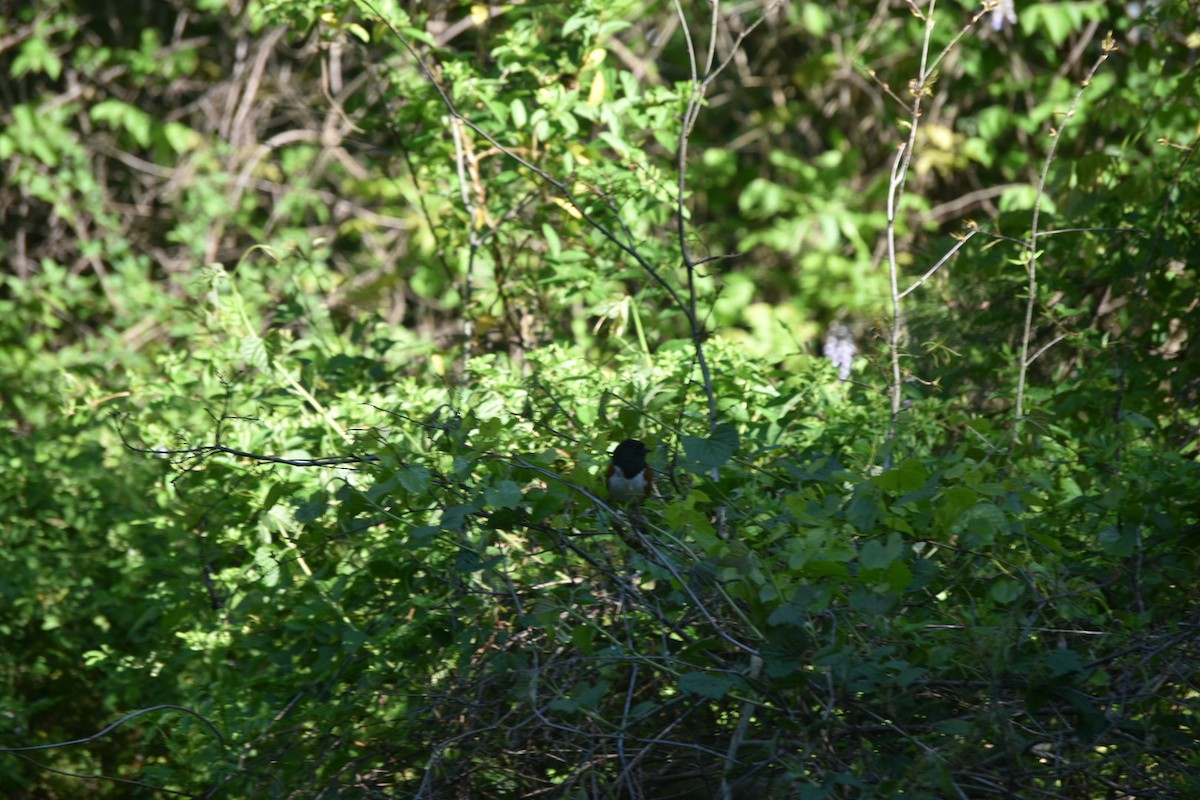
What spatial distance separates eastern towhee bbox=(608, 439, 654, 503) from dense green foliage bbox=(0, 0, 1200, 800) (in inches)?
2.1

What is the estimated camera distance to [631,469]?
235 cm

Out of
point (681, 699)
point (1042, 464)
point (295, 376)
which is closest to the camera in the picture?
point (681, 699)

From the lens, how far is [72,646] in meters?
3.62

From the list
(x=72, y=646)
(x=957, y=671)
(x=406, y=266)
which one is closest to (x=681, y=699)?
(x=957, y=671)

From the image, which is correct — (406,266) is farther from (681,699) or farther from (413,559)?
(681,699)

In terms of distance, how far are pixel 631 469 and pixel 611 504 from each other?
156 mm

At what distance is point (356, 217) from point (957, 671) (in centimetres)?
620

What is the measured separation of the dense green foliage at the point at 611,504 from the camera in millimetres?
2000

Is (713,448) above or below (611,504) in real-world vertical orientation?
above

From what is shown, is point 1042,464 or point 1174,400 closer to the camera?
point 1042,464

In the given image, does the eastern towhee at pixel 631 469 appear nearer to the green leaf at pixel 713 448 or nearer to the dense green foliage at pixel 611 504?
the dense green foliage at pixel 611 504

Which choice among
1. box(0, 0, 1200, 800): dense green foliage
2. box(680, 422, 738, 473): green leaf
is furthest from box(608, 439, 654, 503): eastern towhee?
box(680, 422, 738, 473): green leaf

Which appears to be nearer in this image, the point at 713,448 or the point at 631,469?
the point at 713,448

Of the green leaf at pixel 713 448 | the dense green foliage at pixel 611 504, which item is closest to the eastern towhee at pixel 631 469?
the dense green foliage at pixel 611 504
